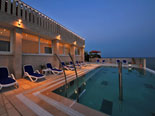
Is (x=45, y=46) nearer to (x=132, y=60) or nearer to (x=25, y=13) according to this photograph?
(x=25, y=13)

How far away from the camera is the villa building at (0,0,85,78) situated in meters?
4.15

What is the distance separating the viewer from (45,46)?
6934 millimetres

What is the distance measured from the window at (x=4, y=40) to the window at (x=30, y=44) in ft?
3.11

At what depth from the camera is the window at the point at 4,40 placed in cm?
421

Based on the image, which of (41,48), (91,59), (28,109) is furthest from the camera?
(91,59)

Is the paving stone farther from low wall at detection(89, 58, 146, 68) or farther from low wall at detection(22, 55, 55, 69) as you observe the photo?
A: low wall at detection(89, 58, 146, 68)

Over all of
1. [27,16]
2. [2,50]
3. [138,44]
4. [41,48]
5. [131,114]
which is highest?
[138,44]

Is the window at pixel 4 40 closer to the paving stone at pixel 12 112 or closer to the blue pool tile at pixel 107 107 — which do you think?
the paving stone at pixel 12 112

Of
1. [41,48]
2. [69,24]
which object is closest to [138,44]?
[69,24]

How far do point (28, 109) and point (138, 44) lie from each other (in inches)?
3990

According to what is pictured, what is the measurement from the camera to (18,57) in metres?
4.46

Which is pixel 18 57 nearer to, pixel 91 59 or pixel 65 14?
pixel 91 59

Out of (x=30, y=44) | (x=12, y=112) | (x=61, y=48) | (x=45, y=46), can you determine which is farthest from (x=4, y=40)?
(x=61, y=48)

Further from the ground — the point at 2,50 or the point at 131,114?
the point at 2,50
